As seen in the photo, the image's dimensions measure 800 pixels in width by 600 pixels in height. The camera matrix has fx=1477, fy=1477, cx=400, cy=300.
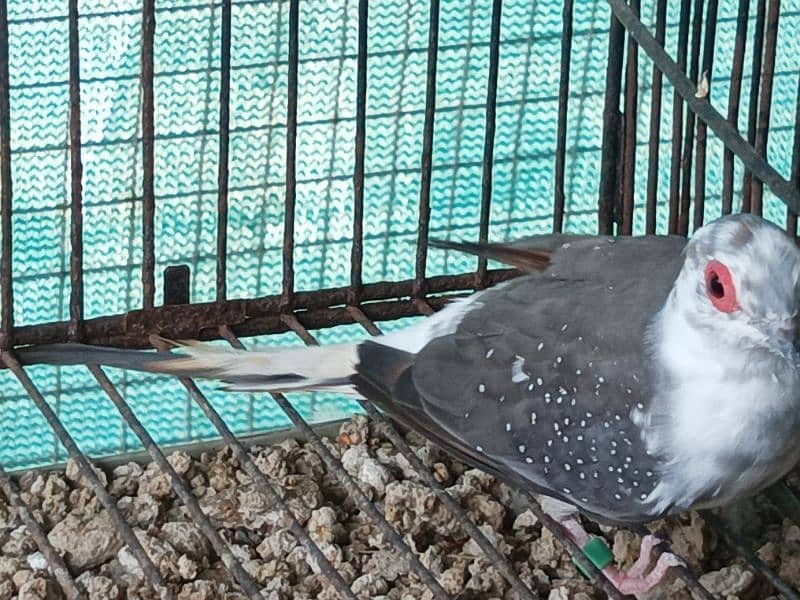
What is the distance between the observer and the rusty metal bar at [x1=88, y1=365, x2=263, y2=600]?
3.74 ft

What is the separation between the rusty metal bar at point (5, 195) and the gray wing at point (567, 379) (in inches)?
16.3

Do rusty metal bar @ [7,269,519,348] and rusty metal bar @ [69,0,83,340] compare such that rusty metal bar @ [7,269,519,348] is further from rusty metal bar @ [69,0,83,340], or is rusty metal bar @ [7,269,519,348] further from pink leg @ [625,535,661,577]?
pink leg @ [625,535,661,577]

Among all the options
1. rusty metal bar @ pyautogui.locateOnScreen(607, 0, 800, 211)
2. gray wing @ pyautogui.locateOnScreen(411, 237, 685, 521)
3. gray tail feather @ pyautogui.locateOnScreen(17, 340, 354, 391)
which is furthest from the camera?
gray tail feather @ pyautogui.locateOnScreen(17, 340, 354, 391)

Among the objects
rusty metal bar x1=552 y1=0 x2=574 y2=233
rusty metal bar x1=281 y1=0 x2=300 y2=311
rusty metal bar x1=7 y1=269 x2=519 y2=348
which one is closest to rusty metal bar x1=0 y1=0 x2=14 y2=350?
rusty metal bar x1=7 y1=269 x2=519 y2=348

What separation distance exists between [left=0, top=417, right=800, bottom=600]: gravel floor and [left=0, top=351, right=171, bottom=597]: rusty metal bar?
13cm

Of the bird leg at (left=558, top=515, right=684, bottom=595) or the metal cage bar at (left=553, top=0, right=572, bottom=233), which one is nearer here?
the bird leg at (left=558, top=515, right=684, bottom=595)

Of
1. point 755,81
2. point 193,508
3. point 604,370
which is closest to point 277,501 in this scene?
point 193,508

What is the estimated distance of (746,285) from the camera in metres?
0.96

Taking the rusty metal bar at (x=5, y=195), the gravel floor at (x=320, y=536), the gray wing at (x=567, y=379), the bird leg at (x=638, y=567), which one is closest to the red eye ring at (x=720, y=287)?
the gray wing at (x=567, y=379)

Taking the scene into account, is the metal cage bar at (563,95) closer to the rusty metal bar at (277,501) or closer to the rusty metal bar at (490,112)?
the rusty metal bar at (490,112)

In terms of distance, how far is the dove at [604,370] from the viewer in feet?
3.31

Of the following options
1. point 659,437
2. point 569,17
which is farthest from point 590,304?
point 569,17

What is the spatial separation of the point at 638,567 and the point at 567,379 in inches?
9.1

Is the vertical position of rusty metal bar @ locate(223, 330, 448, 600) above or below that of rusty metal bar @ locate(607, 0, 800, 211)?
below
